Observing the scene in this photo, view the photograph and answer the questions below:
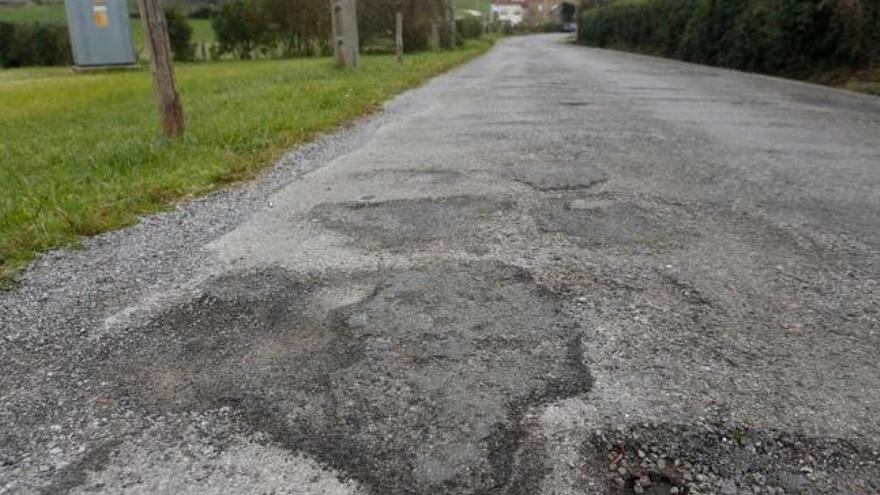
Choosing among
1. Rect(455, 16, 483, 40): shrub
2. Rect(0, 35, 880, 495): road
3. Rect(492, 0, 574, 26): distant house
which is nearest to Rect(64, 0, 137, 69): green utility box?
Rect(0, 35, 880, 495): road

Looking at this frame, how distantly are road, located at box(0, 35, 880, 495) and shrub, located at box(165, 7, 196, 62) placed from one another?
25462 millimetres

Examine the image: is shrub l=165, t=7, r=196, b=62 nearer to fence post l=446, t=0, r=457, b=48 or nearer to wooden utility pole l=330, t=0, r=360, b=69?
fence post l=446, t=0, r=457, b=48

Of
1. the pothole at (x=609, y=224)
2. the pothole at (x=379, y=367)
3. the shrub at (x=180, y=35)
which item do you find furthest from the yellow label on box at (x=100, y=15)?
the pothole at (x=379, y=367)

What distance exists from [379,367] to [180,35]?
2864 centimetres

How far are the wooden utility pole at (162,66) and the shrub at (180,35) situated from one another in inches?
877

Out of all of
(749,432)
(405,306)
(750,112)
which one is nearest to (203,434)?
(405,306)

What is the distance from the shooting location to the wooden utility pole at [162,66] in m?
6.20

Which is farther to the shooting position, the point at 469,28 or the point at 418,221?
the point at 469,28

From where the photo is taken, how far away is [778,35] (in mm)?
13039

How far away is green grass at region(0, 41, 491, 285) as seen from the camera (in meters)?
3.77

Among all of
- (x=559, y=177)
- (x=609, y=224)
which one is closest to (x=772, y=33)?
(x=559, y=177)

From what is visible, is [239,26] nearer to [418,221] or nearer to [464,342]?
[418,221]

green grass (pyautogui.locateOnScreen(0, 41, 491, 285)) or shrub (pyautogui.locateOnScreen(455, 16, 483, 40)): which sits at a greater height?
shrub (pyautogui.locateOnScreen(455, 16, 483, 40))

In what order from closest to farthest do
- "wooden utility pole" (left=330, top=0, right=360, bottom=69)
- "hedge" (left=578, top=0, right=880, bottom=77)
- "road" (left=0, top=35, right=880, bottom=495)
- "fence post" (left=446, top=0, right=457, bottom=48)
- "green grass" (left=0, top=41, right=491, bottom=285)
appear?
"road" (left=0, top=35, right=880, bottom=495), "green grass" (left=0, top=41, right=491, bottom=285), "hedge" (left=578, top=0, right=880, bottom=77), "wooden utility pole" (left=330, top=0, right=360, bottom=69), "fence post" (left=446, top=0, right=457, bottom=48)
